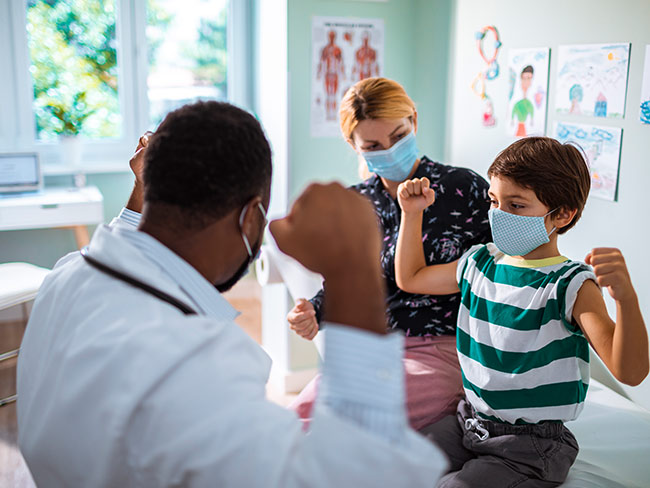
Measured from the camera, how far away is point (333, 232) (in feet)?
2.29

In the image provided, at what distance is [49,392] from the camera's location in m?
0.74

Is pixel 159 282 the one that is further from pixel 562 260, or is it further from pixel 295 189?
pixel 295 189

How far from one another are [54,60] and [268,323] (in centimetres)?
211

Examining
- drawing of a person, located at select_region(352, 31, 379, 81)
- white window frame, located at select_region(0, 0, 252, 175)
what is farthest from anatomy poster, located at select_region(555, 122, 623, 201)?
white window frame, located at select_region(0, 0, 252, 175)

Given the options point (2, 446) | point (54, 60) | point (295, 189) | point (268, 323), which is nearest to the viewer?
point (2, 446)

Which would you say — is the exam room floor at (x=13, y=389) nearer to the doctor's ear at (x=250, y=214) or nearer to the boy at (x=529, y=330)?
the boy at (x=529, y=330)

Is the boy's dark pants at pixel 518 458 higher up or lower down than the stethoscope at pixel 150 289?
lower down

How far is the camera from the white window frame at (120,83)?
3.75m

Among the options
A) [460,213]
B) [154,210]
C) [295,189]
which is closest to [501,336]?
[460,213]

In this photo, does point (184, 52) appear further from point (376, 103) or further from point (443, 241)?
point (443, 241)

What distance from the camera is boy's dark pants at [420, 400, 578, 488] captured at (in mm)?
1246

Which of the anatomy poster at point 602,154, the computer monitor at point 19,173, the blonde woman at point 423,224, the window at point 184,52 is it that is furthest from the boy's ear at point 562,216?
the window at point 184,52

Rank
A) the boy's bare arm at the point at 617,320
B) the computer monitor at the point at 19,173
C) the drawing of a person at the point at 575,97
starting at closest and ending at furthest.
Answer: the boy's bare arm at the point at 617,320
the drawing of a person at the point at 575,97
the computer monitor at the point at 19,173

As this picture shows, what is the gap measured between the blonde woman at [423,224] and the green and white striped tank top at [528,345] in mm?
228
